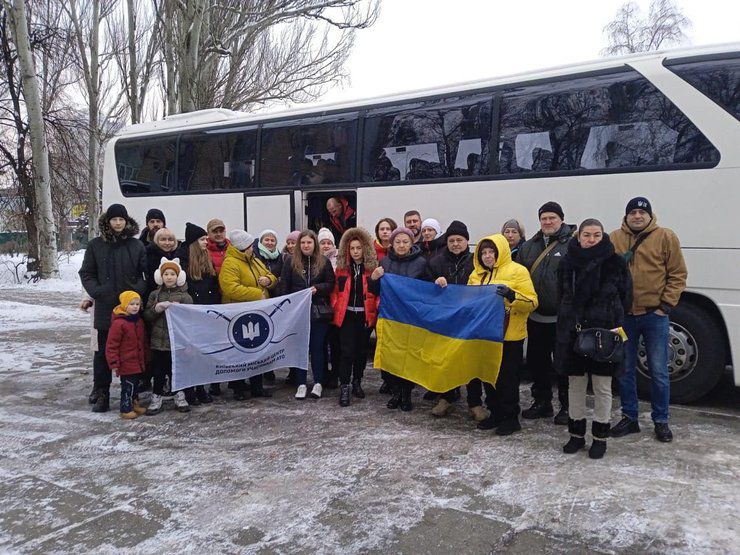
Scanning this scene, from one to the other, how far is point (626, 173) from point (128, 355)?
17.0 ft

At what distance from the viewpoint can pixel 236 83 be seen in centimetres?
2434

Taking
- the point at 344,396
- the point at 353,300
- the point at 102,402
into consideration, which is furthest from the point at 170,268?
the point at 344,396

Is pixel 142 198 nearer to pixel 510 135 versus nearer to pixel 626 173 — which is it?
pixel 510 135

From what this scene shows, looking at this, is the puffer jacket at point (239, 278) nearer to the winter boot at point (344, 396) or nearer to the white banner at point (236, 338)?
the white banner at point (236, 338)

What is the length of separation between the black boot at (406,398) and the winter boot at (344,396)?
1.79 ft

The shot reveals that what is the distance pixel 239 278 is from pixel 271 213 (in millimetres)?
2874

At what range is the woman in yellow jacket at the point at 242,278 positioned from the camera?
6156mm

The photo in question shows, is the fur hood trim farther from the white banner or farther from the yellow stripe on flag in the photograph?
the white banner

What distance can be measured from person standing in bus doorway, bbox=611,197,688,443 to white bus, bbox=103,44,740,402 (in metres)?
1.15

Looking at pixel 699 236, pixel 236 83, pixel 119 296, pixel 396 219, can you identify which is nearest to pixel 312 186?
pixel 396 219

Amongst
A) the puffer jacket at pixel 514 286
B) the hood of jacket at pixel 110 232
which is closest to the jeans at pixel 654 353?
the puffer jacket at pixel 514 286

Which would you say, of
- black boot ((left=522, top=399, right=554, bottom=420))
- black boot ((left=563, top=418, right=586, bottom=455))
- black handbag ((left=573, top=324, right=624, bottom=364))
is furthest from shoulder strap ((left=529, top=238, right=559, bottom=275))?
black boot ((left=563, top=418, right=586, bottom=455))

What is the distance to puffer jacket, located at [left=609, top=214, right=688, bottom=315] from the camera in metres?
4.62

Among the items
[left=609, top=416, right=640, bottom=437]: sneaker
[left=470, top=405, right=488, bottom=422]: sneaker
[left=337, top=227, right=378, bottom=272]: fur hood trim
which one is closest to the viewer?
[left=609, top=416, right=640, bottom=437]: sneaker
